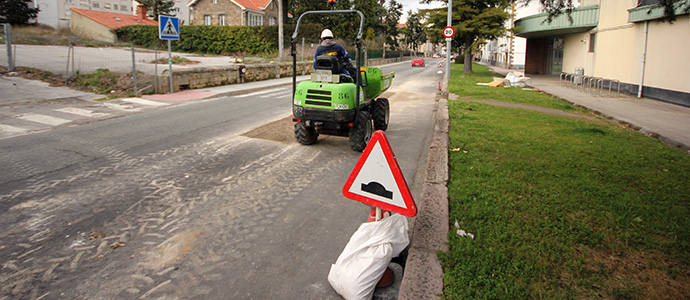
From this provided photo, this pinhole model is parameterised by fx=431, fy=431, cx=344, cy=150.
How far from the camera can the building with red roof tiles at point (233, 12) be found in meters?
49.8

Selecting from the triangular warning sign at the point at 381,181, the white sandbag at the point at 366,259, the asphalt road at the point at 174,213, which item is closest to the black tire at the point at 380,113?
the asphalt road at the point at 174,213

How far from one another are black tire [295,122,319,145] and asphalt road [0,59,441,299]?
0.64ft

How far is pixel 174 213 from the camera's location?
4602mm

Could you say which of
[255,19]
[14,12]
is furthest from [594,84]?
[14,12]

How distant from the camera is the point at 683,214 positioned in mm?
4445

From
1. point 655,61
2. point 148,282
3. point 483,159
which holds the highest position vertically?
point 655,61

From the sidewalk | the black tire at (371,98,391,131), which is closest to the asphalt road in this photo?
the black tire at (371,98,391,131)

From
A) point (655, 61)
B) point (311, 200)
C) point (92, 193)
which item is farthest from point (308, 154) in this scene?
point (655, 61)

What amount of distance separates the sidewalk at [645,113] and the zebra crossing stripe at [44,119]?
1273 centimetres

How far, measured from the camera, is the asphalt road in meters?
3.33

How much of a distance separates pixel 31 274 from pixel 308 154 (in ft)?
14.7

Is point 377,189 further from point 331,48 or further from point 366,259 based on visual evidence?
point 331,48

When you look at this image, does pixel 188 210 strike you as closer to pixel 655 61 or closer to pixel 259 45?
pixel 655 61

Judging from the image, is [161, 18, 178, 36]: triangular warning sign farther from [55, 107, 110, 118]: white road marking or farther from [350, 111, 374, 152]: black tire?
[350, 111, 374, 152]: black tire
